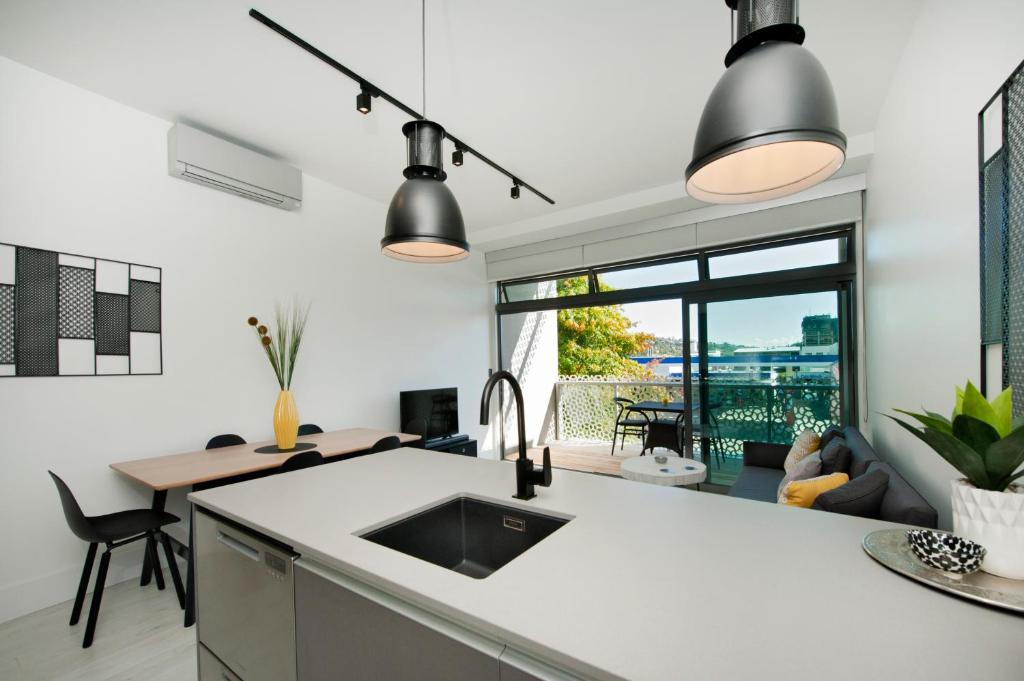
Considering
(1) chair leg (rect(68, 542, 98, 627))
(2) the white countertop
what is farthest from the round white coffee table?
(1) chair leg (rect(68, 542, 98, 627))

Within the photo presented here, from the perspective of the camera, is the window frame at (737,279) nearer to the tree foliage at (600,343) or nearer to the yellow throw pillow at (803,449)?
the yellow throw pillow at (803,449)

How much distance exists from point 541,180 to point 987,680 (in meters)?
3.88

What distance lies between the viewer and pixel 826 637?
0.66 metres

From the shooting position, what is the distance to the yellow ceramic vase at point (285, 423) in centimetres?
292

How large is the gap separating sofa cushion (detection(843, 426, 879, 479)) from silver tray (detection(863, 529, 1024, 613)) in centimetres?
144

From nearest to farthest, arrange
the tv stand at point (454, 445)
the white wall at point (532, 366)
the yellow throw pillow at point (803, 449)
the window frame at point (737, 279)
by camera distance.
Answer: the yellow throw pillow at point (803, 449), the window frame at point (737, 279), the tv stand at point (454, 445), the white wall at point (532, 366)

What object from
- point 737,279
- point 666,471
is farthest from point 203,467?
point 737,279

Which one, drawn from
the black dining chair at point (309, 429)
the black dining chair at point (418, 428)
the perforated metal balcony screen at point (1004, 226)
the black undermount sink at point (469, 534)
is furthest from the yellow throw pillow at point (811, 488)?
the black dining chair at point (309, 429)

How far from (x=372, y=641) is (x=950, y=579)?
1133 millimetres

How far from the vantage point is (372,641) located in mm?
928

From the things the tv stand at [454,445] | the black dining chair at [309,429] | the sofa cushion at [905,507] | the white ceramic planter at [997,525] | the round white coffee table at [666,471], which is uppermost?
the white ceramic planter at [997,525]

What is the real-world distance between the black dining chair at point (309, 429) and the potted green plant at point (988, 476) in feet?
12.1

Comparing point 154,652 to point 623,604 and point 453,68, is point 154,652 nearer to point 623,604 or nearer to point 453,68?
point 623,604

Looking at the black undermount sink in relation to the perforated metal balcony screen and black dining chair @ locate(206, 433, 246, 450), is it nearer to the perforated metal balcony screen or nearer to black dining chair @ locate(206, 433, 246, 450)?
the perforated metal balcony screen
